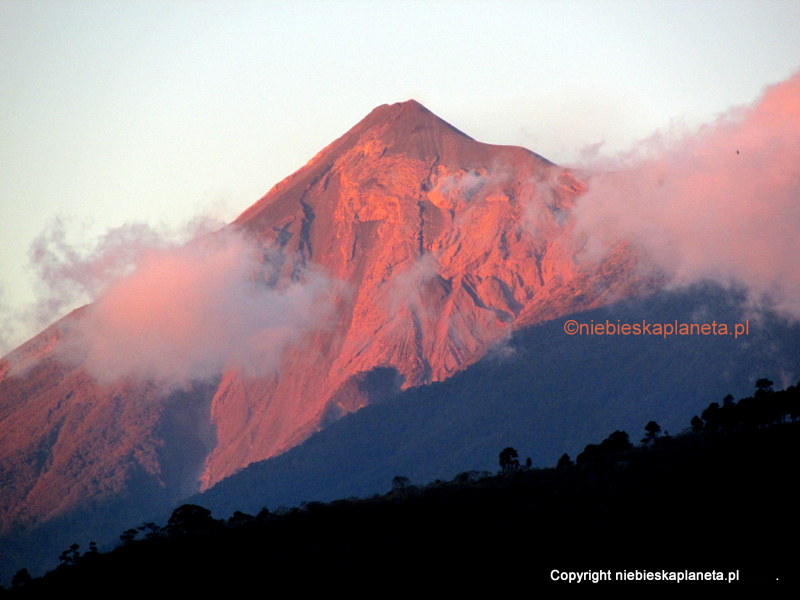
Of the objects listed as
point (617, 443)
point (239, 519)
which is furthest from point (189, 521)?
point (617, 443)

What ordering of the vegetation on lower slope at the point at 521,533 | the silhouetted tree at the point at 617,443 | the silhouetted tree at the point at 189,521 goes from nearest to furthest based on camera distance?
the vegetation on lower slope at the point at 521,533
the silhouetted tree at the point at 189,521
the silhouetted tree at the point at 617,443

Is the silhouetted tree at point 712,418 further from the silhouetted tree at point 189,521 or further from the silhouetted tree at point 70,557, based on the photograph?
the silhouetted tree at point 70,557

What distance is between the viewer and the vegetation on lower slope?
60.7m

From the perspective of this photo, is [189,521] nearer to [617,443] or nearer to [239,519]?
[239,519]

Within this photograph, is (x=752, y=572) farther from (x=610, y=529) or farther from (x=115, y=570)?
(x=115, y=570)

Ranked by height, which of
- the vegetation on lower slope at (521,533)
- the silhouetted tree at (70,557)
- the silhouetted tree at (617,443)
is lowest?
the vegetation on lower slope at (521,533)

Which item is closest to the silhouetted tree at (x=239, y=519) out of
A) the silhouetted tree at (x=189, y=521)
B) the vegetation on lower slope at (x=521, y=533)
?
the silhouetted tree at (x=189, y=521)

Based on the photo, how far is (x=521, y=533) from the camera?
6800cm

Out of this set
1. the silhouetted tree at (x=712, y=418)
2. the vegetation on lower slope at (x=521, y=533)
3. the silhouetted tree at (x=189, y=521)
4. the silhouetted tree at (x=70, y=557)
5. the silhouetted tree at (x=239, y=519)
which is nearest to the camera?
the vegetation on lower slope at (x=521, y=533)

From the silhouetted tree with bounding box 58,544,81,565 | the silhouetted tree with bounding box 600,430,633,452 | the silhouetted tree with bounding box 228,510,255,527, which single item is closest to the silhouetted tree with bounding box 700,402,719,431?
the silhouetted tree with bounding box 600,430,633,452

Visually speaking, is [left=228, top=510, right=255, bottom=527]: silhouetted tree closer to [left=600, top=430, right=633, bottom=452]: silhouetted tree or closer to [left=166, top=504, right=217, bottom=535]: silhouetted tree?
[left=166, top=504, right=217, bottom=535]: silhouetted tree

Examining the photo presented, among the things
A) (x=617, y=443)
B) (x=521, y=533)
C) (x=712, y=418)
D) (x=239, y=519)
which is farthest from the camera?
(x=712, y=418)

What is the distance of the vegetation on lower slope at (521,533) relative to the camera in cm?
6072

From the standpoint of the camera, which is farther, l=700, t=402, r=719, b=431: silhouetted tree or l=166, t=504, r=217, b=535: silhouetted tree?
l=700, t=402, r=719, b=431: silhouetted tree
